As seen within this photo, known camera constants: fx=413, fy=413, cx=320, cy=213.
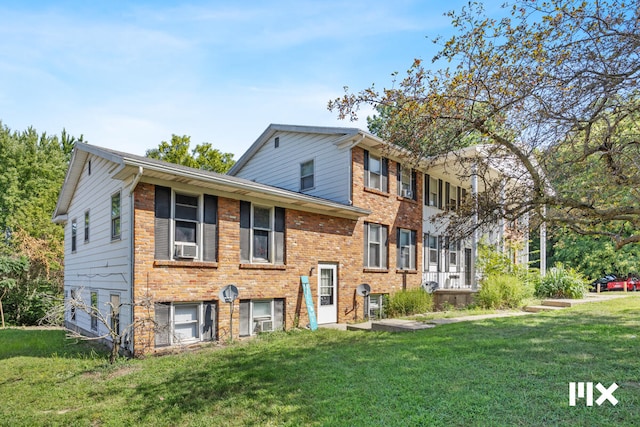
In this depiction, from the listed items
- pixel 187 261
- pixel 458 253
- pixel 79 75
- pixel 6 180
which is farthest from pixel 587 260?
pixel 6 180

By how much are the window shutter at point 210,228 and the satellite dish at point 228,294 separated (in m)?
0.77

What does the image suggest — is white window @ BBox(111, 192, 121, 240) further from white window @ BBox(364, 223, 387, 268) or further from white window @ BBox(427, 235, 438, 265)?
white window @ BBox(427, 235, 438, 265)

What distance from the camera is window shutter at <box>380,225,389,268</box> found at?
14641mm

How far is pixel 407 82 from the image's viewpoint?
24.3 ft

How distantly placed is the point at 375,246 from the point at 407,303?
222 cm

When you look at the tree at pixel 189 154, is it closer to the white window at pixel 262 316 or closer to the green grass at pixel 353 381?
the white window at pixel 262 316

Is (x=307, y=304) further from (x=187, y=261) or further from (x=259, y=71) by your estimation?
(x=259, y=71)

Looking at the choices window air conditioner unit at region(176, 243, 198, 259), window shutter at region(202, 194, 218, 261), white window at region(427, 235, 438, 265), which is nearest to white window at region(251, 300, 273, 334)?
window shutter at region(202, 194, 218, 261)

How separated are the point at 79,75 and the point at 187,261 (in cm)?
557

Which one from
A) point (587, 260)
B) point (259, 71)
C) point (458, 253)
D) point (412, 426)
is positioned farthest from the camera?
point (587, 260)

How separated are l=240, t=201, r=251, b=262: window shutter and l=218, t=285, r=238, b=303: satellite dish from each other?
0.95m

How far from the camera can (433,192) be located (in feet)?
57.9

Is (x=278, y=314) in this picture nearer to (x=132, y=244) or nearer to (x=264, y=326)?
(x=264, y=326)

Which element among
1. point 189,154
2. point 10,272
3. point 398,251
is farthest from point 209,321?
point 189,154
